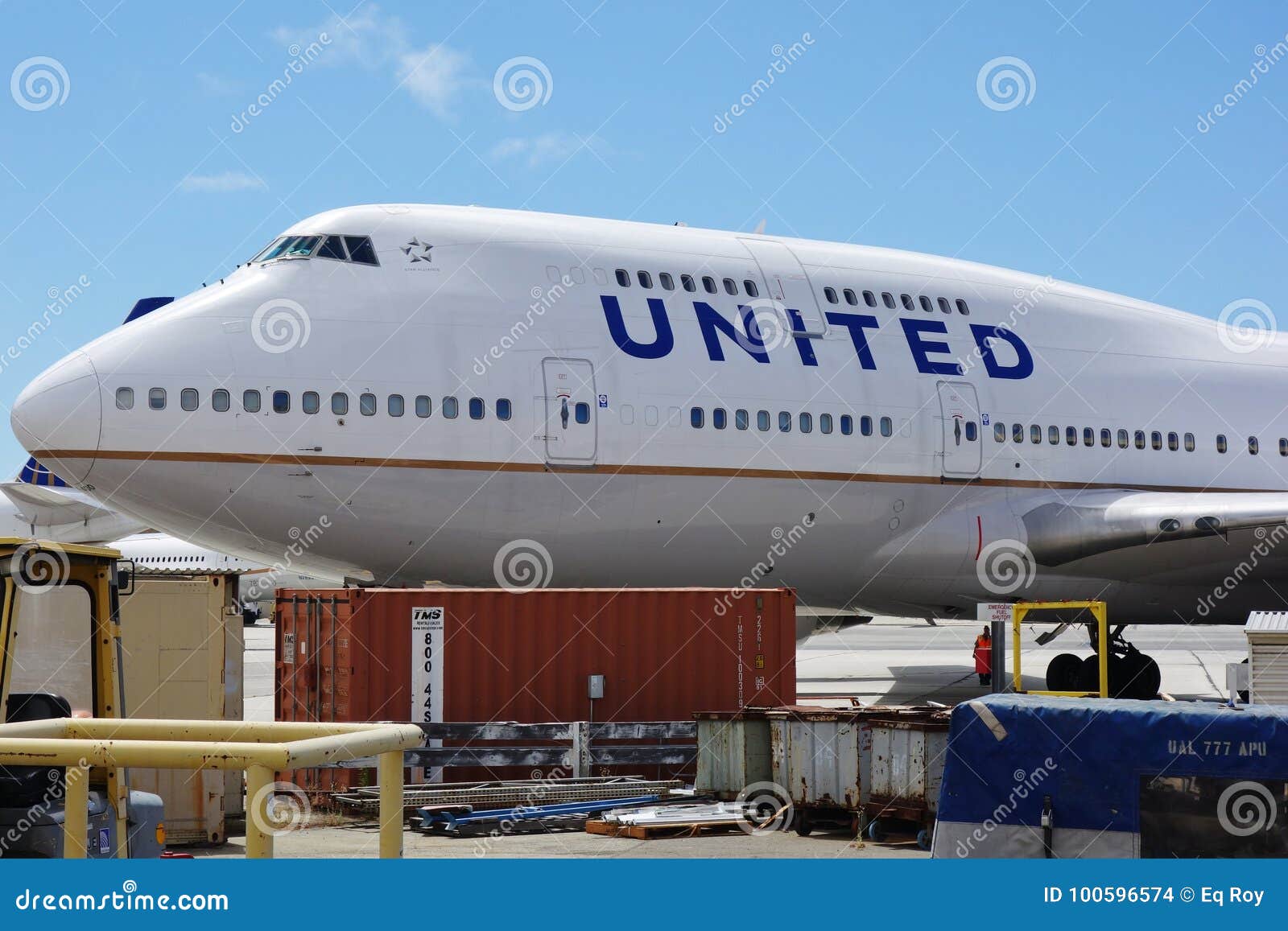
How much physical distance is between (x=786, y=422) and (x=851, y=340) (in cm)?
181

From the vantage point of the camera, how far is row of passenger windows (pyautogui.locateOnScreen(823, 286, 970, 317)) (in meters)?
19.6

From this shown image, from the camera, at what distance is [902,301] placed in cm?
2016
